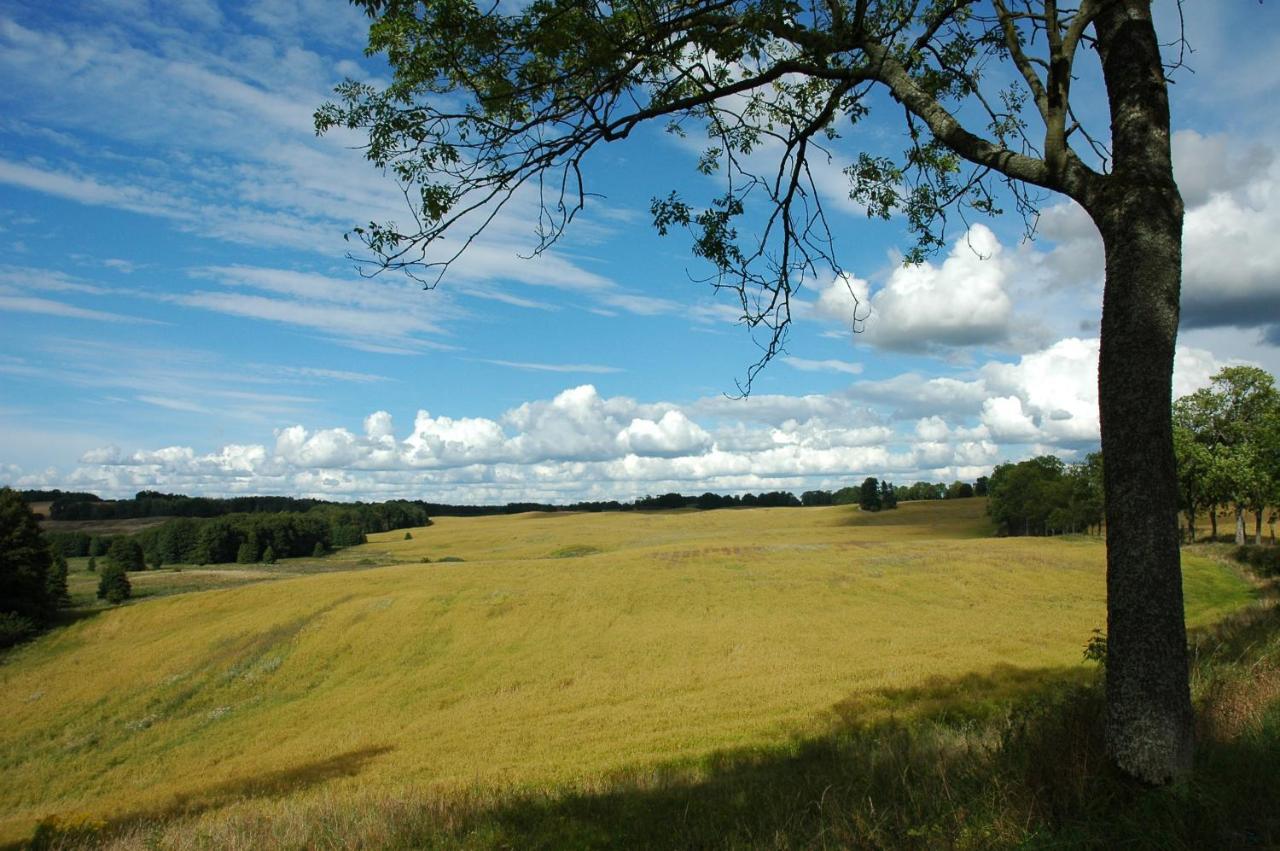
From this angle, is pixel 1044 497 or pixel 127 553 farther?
pixel 127 553

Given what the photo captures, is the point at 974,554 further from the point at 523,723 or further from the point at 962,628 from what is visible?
the point at 523,723

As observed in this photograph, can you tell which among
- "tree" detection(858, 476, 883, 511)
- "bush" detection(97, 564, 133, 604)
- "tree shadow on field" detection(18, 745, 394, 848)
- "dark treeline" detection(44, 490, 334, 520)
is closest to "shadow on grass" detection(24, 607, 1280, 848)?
"tree shadow on field" detection(18, 745, 394, 848)

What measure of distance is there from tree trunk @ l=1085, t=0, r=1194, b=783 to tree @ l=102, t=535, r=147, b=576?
11692 centimetres

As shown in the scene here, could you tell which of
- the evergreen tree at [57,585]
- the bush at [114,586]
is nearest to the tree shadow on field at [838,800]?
the evergreen tree at [57,585]

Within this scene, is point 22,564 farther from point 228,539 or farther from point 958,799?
point 958,799

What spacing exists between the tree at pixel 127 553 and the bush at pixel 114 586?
3070cm

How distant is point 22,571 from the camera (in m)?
59.7

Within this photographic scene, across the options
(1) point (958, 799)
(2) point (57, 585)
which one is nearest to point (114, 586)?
(2) point (57, 585)

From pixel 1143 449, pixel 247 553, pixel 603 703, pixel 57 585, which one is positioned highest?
pixel 1143 449

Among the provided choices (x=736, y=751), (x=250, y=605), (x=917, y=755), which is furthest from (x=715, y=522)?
(x=917, y=755)

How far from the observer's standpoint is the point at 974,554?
57781mm

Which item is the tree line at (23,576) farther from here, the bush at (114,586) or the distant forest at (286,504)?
the distant forest at (286,504)

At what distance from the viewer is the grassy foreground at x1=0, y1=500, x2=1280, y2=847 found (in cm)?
636

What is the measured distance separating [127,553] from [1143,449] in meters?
121
